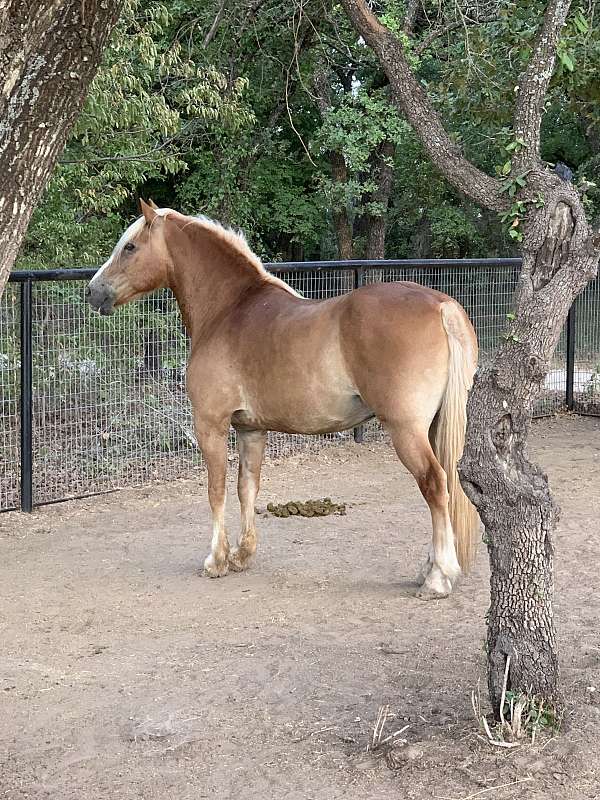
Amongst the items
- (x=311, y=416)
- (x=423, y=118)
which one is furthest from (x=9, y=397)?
(x=423, y=118)

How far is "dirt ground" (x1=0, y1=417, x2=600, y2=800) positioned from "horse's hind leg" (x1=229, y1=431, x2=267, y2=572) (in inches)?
5.5

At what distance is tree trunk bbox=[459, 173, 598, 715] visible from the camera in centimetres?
328

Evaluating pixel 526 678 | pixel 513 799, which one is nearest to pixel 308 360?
pixel 526 678

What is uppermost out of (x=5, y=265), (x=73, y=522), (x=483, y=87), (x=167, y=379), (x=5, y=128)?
(x=483, y=87)

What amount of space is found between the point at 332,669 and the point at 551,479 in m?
4.32

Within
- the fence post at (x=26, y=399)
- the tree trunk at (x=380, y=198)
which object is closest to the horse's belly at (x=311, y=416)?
the fence post at (x=26, y=399)

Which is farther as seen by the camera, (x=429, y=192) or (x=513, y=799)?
(x=429, y=192)

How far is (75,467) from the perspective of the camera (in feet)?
24.4

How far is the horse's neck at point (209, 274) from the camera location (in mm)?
5770

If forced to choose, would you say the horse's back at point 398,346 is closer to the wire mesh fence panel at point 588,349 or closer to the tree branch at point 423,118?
the tree branch at point 423,118

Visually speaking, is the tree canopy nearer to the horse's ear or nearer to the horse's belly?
the horse's ear

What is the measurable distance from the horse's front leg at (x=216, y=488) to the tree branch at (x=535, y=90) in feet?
8.66

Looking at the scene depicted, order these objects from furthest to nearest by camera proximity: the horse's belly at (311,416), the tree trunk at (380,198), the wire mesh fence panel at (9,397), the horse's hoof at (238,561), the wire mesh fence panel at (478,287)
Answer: the tree trunk at (380,198) < the wire mesh fence panel at (478,287) < the wire mesh fence panel at (9,397) < the horse's hoof at (238,561) < the horse's belly at (311,416)

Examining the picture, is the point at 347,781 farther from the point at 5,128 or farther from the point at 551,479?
the point at 551,479
